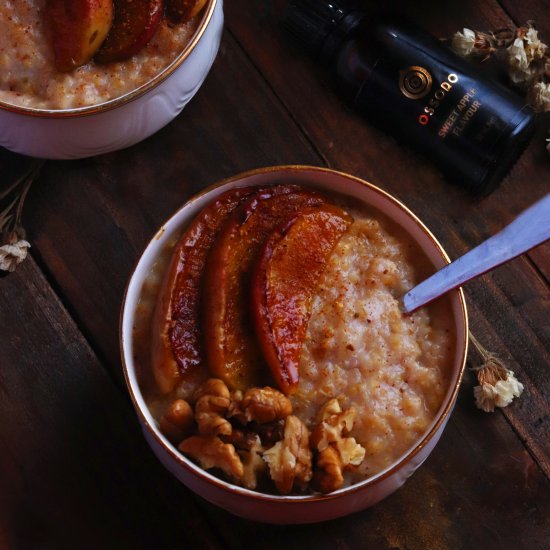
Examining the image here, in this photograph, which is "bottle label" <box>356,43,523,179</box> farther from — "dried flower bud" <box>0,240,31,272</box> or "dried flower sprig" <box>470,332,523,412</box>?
"dried flower bud" <box>0,240,31,272</box>

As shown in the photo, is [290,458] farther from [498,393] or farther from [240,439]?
[498,393]

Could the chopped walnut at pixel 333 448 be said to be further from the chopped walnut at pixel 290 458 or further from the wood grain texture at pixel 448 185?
the wood grain texture at pixel 448 185

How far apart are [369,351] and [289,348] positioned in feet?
0.50

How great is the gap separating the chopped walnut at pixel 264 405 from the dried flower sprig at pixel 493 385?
58cm

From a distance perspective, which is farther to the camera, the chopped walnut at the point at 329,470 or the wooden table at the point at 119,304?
the wooden table at the point at 119,304

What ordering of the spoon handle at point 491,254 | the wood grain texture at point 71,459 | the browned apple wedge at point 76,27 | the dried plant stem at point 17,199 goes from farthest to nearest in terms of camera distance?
the dried plant stem at point 17,199
the wood grain texture at point 71,459
the browned apple wedge at point 76,27
the spoon handle at point 491,254

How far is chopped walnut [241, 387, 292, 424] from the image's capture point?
142 cm

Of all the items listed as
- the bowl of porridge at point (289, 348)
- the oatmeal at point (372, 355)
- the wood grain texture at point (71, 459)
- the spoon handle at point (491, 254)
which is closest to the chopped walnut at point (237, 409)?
the bowl of porridge at point (289, 348)

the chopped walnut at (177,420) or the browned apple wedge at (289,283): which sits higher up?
the browned apple wedge at (289,283)

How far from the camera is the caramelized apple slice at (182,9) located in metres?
1.70

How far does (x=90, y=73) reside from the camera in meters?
1.70

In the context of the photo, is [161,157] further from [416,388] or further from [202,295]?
[416,388]

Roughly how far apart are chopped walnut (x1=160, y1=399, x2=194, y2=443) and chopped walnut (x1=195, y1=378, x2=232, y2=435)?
0.08ft

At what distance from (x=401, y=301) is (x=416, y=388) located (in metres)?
0.16
